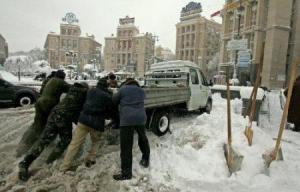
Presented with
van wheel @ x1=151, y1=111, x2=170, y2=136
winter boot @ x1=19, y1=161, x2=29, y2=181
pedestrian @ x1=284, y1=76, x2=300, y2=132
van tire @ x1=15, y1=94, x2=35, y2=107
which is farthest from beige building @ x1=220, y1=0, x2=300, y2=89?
winter boot @ x1=19, y1=161, x2=29, y2=181

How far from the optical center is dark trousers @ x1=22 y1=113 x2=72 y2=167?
5531 mm

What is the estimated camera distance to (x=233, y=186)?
202 inches

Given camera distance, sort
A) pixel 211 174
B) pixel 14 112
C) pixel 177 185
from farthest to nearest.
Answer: pixel 14 112, pixel 211 174, pixel 177 185

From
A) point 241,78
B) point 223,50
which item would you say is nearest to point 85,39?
point 223,50

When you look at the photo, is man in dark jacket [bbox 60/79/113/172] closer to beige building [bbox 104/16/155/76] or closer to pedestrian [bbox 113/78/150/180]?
pedestrian [bbox 113/78/150/180]

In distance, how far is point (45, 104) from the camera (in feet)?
21.3

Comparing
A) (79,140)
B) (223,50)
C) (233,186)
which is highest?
(223,50)

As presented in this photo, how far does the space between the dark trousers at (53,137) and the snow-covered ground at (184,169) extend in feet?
0.74

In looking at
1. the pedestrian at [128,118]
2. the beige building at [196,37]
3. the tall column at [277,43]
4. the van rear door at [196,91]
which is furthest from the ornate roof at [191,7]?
the pedestrian at [128,118]

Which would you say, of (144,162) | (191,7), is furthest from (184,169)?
(191,7)

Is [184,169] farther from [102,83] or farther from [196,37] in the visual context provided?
[196,37]

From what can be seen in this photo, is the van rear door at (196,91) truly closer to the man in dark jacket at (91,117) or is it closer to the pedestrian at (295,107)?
the pedestrian at (295,107)

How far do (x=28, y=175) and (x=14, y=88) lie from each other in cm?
945

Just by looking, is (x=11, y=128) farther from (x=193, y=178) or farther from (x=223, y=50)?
(x=223, y=50)
